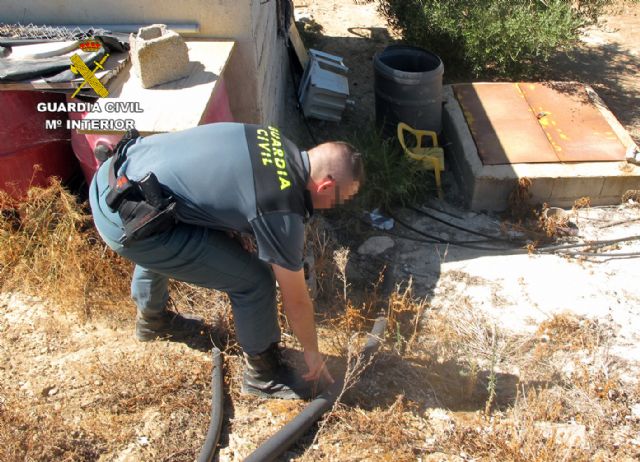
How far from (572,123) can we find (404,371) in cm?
306

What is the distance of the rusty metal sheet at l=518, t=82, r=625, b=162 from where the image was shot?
15.8ft

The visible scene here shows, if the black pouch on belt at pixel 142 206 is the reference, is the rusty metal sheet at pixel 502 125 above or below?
below

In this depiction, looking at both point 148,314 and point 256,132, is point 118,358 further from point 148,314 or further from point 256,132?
point 256,132

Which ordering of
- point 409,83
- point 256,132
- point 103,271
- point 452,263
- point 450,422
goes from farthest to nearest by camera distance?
1. point 409,83
2. point 452,263
3. point 103,271
4. point 450,422
5. point 256,132

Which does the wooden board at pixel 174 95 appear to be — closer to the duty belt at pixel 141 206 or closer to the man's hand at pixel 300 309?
the duty belt at pixel 141 206

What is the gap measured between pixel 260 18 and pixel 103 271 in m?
2.12

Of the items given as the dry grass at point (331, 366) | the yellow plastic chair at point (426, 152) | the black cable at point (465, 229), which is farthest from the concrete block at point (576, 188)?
the dry grass at point (331, 366)

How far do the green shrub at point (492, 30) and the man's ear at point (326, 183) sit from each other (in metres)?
4.01

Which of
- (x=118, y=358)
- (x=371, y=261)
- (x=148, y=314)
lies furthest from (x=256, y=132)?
(x=371, y=261)

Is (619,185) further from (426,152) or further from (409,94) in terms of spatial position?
(409,94)

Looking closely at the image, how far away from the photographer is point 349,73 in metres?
6.81

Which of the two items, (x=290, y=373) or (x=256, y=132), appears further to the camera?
(x=290, y=373)

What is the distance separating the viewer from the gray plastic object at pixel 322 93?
5.55 m

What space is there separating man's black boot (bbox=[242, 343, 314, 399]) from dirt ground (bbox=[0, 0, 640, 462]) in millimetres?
60
